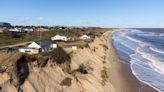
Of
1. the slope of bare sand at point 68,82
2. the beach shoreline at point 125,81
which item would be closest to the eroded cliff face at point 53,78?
the slope of bare sand at point 68,82

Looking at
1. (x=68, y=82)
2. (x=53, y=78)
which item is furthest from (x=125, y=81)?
(x=53, y=78)

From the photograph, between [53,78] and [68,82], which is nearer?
[53,78]

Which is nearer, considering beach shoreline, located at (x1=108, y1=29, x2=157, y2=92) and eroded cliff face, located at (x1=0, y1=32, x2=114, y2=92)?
eroded cliff face, located at (x1=0, y1=32, x2=114, y2=92)

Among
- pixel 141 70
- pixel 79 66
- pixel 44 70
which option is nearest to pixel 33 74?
pixel 44 70

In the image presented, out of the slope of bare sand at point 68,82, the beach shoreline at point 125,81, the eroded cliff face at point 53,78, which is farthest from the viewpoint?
the beach shoreline at point 125,81

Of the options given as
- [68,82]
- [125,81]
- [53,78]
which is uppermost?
[53,78]

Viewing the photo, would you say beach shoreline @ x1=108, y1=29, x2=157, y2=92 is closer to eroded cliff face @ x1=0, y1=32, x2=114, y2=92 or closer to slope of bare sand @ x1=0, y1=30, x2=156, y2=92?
slope of bare sand @ x1=0, y1=30, x2=156, y2=92

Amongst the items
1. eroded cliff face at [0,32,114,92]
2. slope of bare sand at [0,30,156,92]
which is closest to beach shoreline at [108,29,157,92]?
slope of bare sand at [0,30,156,92]

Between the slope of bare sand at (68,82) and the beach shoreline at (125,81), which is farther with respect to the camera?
the beach shoreline at (125,81)

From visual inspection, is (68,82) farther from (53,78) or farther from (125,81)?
(125,81)

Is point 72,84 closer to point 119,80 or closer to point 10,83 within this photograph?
point 10,83

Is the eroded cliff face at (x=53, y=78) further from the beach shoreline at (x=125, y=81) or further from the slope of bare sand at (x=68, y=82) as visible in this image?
the beach shoreline at (x=125, y=81)
